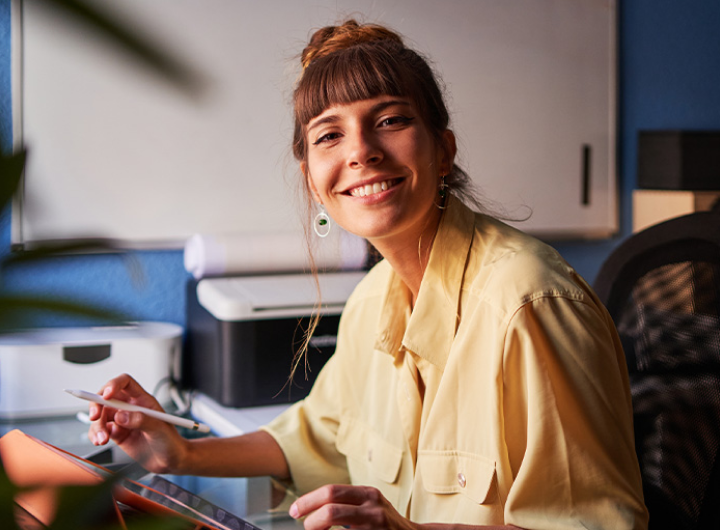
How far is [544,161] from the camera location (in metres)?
2.07

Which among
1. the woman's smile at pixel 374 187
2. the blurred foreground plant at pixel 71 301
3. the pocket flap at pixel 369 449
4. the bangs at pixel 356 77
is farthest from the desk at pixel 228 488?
the blurred foreground plant at pixel 71 301

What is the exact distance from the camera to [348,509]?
70 cm

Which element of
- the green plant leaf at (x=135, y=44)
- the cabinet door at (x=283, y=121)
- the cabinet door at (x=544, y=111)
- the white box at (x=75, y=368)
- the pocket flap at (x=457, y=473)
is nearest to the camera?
the green plant leaf at (x=135, y=44)

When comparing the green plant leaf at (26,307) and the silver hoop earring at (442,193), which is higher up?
the silver hoop earring at (442,193)

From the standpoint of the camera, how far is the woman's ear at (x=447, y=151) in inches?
40.4

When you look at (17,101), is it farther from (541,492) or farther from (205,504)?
(541,492)

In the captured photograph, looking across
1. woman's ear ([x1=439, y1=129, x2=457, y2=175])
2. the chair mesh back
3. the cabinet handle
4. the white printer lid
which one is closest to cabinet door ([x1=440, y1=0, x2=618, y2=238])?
the cabinet handle

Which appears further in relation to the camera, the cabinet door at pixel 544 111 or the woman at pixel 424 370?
the cabinet door at pixel 544 111

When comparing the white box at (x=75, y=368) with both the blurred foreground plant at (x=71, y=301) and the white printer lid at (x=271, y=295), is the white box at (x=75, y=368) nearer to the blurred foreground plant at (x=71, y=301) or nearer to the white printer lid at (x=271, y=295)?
Answer: the white printer lid at (x=271, y=295)

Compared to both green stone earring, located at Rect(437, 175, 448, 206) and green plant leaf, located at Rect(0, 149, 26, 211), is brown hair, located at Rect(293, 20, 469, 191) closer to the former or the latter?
green stone earring, located at Rect(437, 175, 448, 206)

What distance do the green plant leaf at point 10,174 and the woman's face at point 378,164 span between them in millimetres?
833

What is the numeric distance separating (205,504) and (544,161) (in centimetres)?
152

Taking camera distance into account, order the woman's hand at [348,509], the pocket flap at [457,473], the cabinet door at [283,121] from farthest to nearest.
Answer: the cabinet door at [283,121] < the pocket flap at [457,473] < the woman's hand at [348,509]

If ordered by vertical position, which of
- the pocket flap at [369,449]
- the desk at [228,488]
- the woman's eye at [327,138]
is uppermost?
the woman's eye at [327,138]
